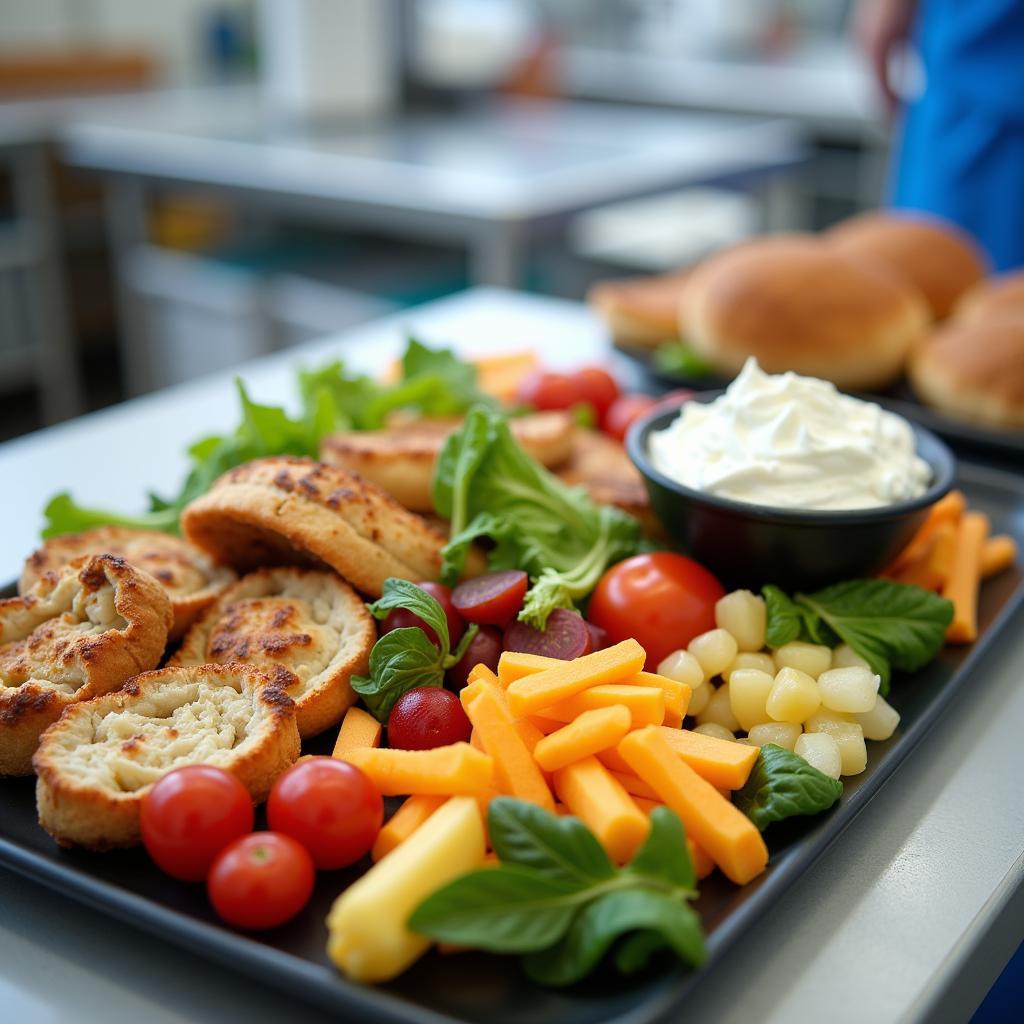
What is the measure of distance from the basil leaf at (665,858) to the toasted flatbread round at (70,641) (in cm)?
61

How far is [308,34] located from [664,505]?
4193 mm

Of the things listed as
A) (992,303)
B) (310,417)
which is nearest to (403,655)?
(310,417)

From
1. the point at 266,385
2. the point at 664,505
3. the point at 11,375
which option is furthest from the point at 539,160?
the point at 664,505

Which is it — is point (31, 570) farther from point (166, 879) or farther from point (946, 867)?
point (946, 867)

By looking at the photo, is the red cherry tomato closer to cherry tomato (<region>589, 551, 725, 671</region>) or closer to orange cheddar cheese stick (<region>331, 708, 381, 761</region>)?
orange cheddar cheese stick (<region>331, 708, 381, 761</region>)

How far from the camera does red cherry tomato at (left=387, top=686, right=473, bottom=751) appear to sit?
127 cm

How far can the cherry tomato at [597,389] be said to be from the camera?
2.28 metres

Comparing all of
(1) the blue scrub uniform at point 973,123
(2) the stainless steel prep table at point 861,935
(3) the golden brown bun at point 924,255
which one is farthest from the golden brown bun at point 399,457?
(1) the blue scrub uniform at point 973,123

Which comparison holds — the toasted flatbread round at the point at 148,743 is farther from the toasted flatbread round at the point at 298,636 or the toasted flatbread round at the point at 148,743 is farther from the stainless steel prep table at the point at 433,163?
the stainless steel prep table at the point at 433,163

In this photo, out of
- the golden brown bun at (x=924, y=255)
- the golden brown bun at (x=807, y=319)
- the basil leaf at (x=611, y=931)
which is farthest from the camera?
the golden brown bun at (x=924, y=255)

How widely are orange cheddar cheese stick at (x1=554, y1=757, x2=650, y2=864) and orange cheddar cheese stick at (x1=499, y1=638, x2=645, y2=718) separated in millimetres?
76

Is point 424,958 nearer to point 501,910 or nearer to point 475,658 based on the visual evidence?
point 501,910

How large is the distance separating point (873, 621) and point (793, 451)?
24 centimetres

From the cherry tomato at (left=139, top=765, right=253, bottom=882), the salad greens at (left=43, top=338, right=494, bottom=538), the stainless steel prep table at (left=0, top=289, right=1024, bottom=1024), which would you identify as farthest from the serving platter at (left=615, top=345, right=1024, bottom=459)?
the cherry tomato at (left=139, top=765, right=253, bottom=882)
